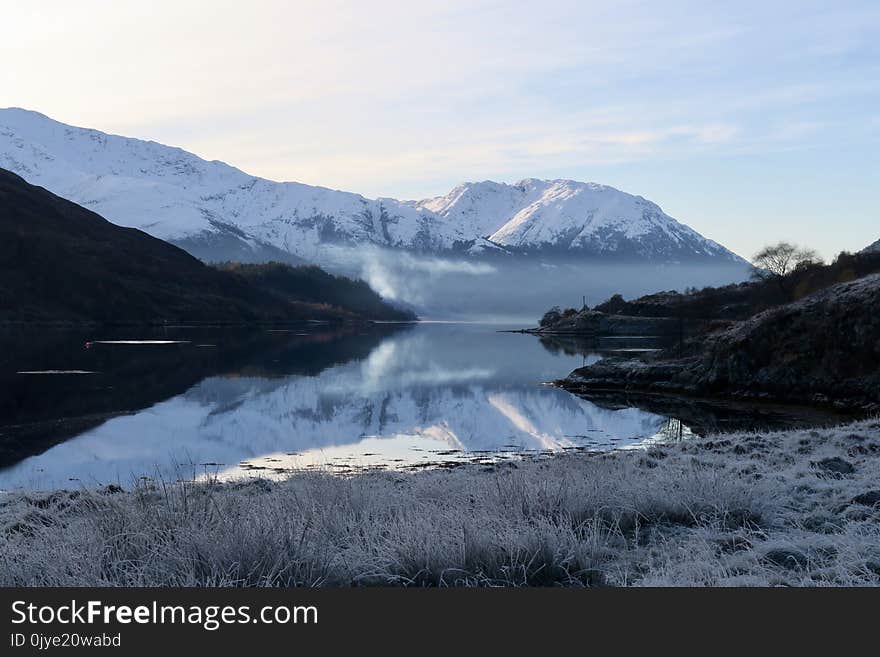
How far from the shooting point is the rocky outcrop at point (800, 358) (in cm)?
3741

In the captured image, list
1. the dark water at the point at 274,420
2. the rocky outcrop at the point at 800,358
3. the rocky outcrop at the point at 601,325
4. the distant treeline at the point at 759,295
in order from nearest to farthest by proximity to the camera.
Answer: the dark water at the point at 274,420 < the rocky outcrop at the point at 800,358 < the distant treeline at the point at 759,295 < the rocky outcrop at the point at 601,325

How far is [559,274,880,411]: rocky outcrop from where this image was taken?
123 feet

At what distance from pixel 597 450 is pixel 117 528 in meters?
21.4

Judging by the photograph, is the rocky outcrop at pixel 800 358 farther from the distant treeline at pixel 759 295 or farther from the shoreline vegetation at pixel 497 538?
the shoreline vegetation at pixel 497 538

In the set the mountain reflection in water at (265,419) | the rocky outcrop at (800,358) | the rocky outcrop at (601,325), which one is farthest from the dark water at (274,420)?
the rocky outcrop at (601,325)

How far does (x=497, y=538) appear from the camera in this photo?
24.5ft

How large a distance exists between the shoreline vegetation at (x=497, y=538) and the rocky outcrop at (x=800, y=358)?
88.9ft

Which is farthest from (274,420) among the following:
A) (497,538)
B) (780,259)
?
(780,259)

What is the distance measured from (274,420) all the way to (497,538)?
96.7ft

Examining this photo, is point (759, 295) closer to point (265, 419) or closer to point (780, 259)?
point (780, 259)

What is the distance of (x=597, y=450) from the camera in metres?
27.2

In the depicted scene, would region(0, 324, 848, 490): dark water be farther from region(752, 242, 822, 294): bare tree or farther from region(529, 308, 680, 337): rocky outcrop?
region(529, 308, 680, 337): rocky outcrop

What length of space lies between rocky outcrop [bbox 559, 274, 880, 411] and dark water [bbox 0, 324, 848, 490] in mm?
4965

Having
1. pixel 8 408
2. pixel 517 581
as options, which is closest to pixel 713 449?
pixel 517 581
